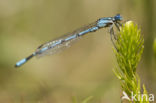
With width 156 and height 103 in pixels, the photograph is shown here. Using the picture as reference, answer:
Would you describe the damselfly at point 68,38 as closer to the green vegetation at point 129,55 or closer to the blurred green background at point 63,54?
the blurred green background at point 63,54

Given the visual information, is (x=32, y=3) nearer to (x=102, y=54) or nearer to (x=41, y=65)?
(x=41, y=65)

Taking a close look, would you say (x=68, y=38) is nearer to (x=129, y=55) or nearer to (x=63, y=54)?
(x=129, y=55)

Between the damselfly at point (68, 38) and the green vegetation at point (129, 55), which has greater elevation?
the damselfly at point (68, 38)

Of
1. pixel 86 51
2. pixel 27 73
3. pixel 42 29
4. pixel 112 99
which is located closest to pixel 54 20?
pixel 42 29

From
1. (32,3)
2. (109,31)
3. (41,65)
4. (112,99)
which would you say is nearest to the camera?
(109,31)

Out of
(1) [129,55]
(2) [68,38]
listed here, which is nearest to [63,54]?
(2) [68,38]

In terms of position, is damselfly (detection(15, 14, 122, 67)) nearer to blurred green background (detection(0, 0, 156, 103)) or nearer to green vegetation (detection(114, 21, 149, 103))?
blurred green background (detection(0, 0, 156, 103))

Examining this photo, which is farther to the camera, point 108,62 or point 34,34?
point 34,34

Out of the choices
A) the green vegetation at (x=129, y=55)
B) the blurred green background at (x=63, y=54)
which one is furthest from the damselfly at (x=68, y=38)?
the green vegetation at (x=129, y=55)
